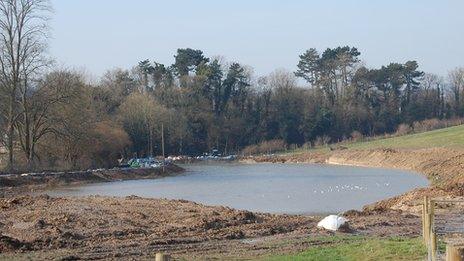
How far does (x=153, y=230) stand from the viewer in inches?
865

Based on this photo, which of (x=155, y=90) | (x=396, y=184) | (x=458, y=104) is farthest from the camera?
(x=458, y=104)

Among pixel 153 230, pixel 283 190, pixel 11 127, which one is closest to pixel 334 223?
pixel 153 230

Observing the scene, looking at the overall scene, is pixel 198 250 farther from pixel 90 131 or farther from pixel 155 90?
pixel 155 90

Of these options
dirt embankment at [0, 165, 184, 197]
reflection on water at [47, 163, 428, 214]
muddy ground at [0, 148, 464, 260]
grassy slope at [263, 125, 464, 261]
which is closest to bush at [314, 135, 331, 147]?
dirt embankment at [0, 165, 184, 197]

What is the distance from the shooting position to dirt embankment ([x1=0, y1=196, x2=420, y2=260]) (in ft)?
57.5

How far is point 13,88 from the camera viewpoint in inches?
2227

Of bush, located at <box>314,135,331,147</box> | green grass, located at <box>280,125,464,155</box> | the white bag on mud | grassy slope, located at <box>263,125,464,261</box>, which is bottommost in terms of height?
grassy slope, located at <box>263,125,464,261</box>

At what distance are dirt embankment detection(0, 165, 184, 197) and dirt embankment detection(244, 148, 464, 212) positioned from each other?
19.6m

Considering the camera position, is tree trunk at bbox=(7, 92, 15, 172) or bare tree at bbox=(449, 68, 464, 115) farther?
bare tree at bbox=(449, 68, 464, 115)

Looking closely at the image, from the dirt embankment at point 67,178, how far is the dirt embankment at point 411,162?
64.3ft

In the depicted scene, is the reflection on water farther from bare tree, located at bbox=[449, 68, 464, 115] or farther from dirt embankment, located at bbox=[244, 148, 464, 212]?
bare tree, located at bbox=[449, 68, 464, 115]

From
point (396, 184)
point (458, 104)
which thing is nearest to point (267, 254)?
point (396, 184)

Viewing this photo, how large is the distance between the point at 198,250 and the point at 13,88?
41905 millimetres

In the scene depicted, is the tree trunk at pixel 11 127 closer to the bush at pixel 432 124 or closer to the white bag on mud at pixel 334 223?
the white bag on mud at pixel 334 223
